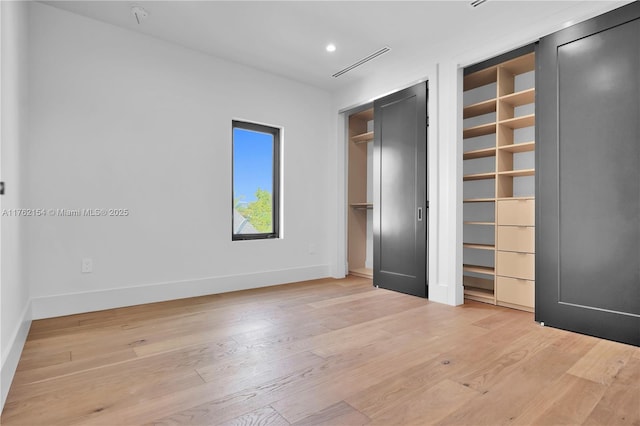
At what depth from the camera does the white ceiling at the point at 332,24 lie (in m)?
2.78

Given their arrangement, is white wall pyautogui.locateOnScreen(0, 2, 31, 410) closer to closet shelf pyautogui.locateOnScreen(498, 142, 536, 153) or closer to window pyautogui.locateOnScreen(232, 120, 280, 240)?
window pyautogui.locateOnScreen(232, 120, 280, 240)

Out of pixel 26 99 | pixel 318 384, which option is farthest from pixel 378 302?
pixel 26 99

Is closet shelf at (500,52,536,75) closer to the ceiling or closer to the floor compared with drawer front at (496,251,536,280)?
closer to the ceiling

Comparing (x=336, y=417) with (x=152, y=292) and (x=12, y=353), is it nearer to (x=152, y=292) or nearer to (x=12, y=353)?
(x=12, y=353)

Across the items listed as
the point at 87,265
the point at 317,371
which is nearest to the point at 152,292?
the point at 87,265

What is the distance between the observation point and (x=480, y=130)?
3.57 m

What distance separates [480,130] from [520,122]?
387 millimetres

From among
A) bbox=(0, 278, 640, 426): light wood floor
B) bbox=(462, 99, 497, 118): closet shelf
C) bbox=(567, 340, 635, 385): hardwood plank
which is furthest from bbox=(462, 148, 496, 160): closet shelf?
bbox=(567, 340, 635, 385): hardwood plank

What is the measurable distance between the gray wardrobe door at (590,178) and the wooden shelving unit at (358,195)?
2326 mm

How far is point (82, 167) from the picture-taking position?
3.00m

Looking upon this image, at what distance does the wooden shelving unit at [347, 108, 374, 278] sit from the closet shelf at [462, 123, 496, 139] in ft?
4.47

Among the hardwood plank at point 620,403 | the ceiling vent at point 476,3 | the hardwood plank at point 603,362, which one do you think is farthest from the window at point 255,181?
the hardwood plank at point 620,403

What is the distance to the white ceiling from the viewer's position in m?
2.78

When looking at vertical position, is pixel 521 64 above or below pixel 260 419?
above
